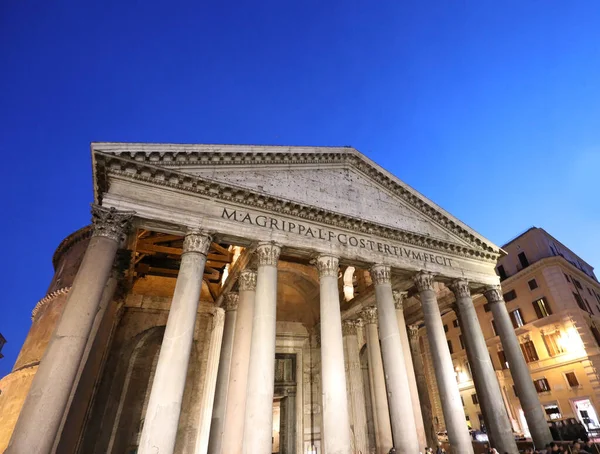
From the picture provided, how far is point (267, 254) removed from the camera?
9805mm

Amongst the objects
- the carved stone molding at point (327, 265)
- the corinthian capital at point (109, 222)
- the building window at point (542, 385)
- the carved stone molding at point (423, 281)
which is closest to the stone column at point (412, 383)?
the carved stone molding at point (423, 281)

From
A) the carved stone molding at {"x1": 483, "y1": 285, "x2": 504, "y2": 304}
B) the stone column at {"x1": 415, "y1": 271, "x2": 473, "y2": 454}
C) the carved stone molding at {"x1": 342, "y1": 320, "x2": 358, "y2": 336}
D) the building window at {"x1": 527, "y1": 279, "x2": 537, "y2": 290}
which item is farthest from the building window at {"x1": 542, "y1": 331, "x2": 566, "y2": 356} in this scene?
the stone column at {"x1": 415, "y1": 271, "x2": 473, "y2": 454}

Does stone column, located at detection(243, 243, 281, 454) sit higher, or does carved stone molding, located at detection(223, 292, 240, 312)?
carved stone molding, located at detection(223, 292, 240, 312)

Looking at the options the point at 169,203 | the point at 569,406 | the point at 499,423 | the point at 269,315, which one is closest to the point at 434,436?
the point at 499,423

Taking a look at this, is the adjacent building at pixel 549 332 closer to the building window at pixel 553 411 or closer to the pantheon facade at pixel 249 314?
the building window at pixel 553 411

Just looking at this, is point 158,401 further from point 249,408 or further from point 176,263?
point 176,263

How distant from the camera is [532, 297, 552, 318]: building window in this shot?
22.0 meters

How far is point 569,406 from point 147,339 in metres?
24.2

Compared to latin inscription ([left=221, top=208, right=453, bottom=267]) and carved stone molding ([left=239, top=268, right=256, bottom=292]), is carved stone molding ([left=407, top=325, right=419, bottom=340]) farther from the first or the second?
carved stone molding ([left=239, top=268, right=256, bottom=292])

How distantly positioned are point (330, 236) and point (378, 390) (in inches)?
273

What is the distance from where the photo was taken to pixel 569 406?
64.7 feet

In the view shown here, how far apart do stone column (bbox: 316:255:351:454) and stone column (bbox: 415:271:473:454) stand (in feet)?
12.0

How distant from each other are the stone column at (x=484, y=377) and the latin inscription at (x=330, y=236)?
153 centimetres

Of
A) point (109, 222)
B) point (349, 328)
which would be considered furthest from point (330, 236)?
point (349, 328)
